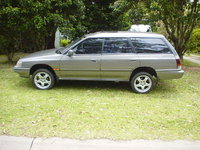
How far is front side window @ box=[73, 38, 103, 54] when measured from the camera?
5.24m

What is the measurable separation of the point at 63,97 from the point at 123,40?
2.41 m

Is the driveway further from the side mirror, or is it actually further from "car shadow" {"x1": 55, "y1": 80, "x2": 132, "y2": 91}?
"car shadow" {"x1": 55, "y1": 80, "x2": 132, "y2": 91}

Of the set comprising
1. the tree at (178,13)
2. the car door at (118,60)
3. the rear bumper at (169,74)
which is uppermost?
the tree at (178,13)

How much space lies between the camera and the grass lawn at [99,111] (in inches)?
124

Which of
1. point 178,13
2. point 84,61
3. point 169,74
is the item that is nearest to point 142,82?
point 169,74

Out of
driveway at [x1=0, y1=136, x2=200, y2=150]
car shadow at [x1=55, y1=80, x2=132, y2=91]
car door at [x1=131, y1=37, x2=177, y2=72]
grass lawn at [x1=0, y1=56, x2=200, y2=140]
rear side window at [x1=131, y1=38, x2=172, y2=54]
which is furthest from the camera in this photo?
car shadow at [x1=55, y1=80, x2=132, y2=91]

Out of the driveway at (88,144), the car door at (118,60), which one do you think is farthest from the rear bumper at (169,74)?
the driveway at (88,144)

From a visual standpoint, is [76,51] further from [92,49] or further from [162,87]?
[162,87]

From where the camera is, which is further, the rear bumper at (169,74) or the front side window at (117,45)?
the front side window at (117,45)

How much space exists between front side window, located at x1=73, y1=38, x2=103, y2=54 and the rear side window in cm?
102

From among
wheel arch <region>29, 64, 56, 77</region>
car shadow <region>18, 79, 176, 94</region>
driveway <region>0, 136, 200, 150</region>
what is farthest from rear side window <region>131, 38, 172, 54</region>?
driveway <region>0, 136, 200, 150</region>

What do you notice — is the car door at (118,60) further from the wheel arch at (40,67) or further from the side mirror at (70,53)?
the wheel arch at (40,67)

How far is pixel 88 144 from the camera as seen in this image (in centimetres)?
282

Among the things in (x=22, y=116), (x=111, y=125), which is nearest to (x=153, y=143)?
(x=111, y=125)
